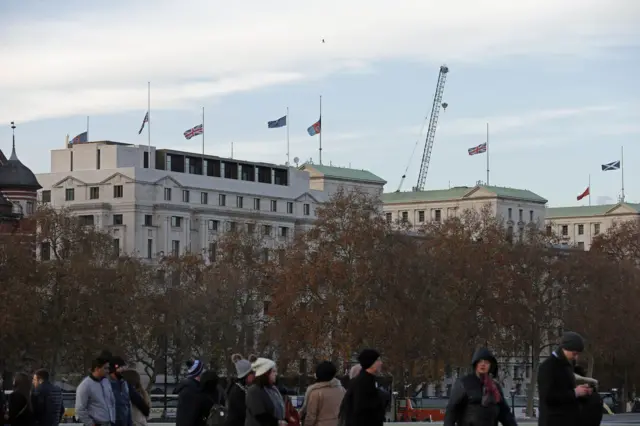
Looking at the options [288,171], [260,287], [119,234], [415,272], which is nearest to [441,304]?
[415,272]

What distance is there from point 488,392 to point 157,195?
15084 centimetres

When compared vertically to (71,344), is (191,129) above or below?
above

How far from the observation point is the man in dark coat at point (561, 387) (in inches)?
912

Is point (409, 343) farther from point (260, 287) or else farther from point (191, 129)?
point (191, 129)

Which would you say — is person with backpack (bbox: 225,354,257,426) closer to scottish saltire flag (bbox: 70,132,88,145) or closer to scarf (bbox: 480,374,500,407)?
scarf (bbox: 480,374,500,407)

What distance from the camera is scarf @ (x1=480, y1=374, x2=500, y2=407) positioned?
24500 millimetres

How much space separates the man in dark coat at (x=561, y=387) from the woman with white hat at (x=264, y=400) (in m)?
3.74

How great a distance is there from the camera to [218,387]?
2931 centimetres

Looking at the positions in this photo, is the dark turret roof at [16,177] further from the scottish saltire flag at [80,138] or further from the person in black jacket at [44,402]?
the person in black jacket at [44,402]

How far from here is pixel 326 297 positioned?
4382 inches

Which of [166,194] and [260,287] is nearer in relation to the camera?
[260,287]

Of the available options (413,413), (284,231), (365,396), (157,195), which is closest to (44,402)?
(365,396)

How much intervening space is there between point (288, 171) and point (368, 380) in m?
168

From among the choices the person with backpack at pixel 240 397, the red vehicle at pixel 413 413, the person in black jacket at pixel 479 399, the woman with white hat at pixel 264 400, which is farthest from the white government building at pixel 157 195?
the person in black jacket at pixel 479 399
